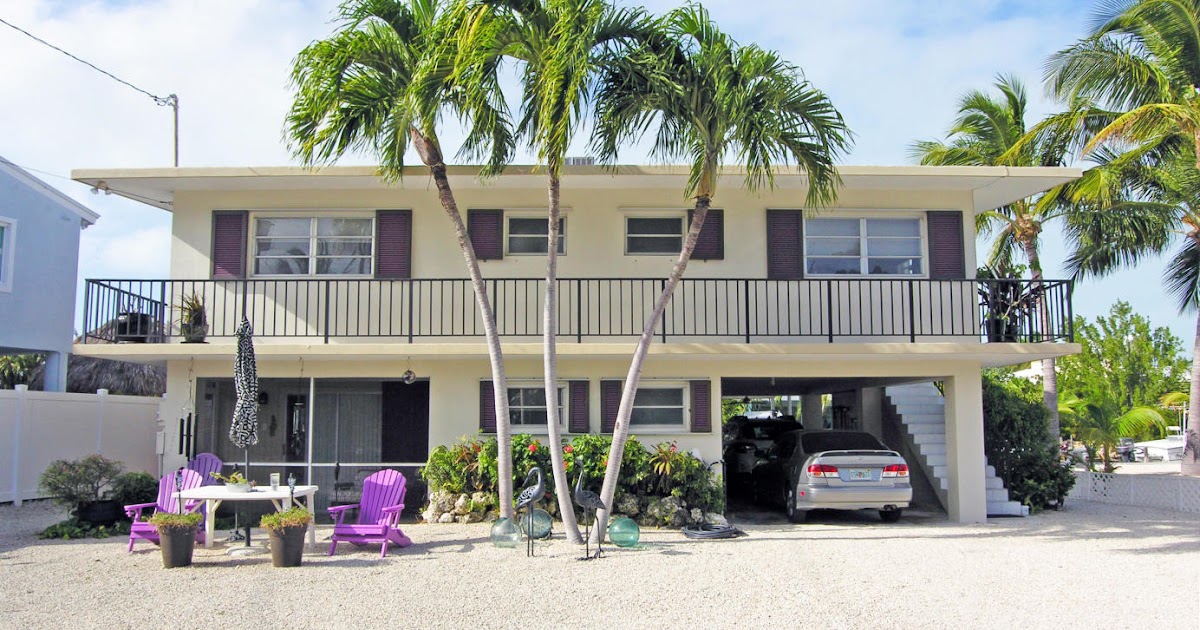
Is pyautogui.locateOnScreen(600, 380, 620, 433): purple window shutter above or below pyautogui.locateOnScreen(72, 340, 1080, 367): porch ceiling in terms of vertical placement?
below

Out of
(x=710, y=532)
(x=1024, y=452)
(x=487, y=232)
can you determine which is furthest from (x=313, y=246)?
(x=1024, y=452)

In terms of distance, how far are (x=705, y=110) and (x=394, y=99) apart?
3.70 metres

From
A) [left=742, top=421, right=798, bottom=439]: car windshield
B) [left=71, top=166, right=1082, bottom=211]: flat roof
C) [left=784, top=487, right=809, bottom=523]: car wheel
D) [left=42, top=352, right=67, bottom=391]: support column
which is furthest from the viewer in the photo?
[left=42, top=352, right=67, bottom=391]: support column

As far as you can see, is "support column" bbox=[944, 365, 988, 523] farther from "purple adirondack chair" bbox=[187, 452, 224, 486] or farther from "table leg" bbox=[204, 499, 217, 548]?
"purple adirondack chair" bbox=[187, 452, 224, 486]

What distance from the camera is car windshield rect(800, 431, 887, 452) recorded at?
13781 millimetres

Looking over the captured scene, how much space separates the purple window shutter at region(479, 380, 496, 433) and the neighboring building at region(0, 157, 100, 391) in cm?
1302

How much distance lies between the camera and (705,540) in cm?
1212

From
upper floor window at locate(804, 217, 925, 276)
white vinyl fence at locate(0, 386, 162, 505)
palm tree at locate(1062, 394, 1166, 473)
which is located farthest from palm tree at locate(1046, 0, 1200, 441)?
white vinyl fence at locate(0, 386, 162, 505)

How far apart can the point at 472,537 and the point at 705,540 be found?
117 inches

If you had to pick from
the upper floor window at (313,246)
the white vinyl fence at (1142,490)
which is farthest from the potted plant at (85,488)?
the white vinyl fence at (1142,490)

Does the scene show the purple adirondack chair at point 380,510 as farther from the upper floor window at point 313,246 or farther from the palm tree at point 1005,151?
the palm tree at point 1005,151

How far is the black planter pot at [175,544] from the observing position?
32.8ft

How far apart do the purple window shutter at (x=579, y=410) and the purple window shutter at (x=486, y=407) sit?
3.80 ft

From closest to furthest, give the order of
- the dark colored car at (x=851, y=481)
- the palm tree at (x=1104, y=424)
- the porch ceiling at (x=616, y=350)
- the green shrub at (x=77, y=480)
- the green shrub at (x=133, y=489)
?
the green shrub at (x=77, y=480), the green shrub at (x=133, y=489), the dark colored car at (x=851, y=481), the porch ceiling at (x=616, y=350), the palm tree at (x=1104, y=424)
